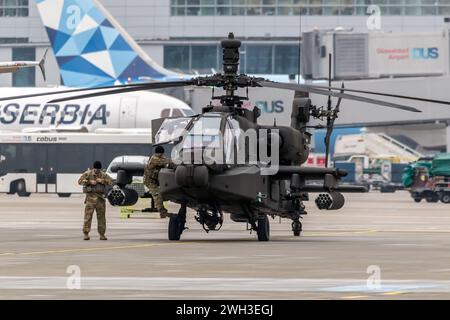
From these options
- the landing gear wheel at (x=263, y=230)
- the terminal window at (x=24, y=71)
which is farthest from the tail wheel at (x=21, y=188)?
the terminal window at (x=24, y=71)

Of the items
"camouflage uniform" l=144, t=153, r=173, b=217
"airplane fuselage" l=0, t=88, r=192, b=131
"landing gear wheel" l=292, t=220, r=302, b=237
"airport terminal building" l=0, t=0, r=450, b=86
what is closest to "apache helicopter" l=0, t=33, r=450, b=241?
"camouflage uniform" l=144, t=153, r=173, b=217

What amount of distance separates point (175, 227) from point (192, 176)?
103 inches

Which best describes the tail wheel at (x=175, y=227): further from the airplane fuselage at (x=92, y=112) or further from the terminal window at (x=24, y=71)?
the terminal window at (x=24, y=71)

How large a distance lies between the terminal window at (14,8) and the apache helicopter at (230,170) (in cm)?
11363

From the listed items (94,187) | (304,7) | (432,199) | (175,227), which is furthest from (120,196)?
(304,7)

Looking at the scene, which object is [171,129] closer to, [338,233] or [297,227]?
[297,227]

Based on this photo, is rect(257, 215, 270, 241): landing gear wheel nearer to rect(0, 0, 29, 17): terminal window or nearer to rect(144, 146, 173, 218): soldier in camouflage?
rect(144, 146, 173, 218): soldier in camouflage

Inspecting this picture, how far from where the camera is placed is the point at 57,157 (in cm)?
7519

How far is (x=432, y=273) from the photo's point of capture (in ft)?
74.6

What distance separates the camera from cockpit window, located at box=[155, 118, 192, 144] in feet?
102

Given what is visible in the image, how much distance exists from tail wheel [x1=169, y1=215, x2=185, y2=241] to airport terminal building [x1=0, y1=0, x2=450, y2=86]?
358ft
